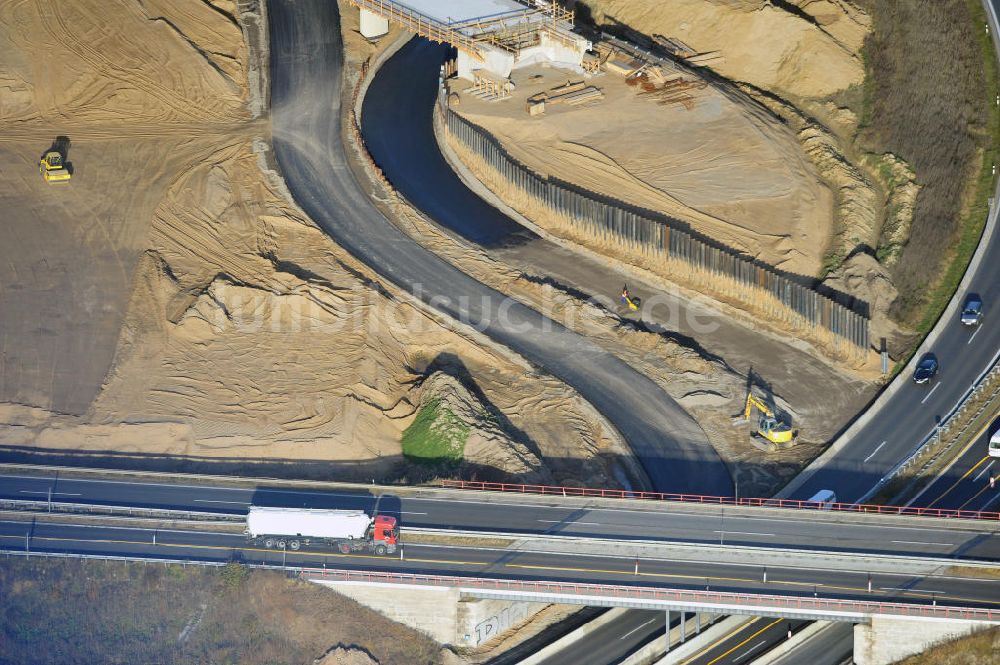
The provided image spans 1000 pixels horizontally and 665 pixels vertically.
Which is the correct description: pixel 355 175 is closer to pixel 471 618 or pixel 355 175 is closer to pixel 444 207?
pixel 444 207

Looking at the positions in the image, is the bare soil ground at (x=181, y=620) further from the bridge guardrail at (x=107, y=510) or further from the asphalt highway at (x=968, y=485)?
the asphalt highway at (x=968, y=485)

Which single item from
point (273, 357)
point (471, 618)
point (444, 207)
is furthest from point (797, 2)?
point (471, 618)

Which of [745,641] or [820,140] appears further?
[820,140]

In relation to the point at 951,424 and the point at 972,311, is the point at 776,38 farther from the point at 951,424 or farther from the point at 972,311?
the point at 951,424

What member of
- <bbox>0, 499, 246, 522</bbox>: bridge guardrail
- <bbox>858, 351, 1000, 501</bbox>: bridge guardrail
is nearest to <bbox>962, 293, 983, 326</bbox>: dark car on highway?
<bbox>858, 351, 1000, 501</bbox>: bridge guardrail

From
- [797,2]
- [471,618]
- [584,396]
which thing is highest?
[797,2]

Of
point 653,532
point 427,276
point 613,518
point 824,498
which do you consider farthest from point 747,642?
point 427,276
